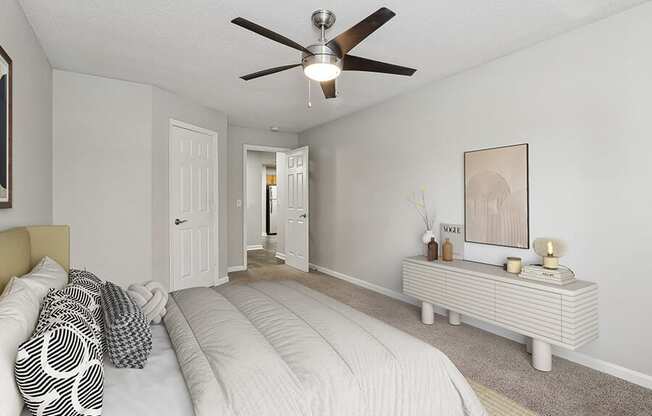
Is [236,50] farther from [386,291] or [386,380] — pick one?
[386,291]

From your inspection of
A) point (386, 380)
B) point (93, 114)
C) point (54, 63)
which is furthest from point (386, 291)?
point (54, 63)

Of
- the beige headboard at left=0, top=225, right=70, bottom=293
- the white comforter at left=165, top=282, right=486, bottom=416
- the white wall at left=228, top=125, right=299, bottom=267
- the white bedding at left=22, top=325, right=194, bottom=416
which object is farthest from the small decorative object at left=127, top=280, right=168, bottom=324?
the white wall at left=228, top=125, right=299, bottom=267

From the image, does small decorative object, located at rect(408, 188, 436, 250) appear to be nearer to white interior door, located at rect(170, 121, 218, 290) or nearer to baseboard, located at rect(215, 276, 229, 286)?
white interior door, located at rect(170, 121, 218, 290)

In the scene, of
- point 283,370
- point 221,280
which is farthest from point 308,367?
point 221,280

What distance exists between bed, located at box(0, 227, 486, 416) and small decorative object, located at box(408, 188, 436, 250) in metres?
1.94

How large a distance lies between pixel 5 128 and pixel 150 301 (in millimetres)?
1297

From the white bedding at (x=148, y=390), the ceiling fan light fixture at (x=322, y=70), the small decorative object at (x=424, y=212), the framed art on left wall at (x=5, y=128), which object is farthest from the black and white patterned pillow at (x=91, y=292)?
the small decorative object at (x=424, y=212)

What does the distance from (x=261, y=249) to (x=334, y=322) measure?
6.96 meters

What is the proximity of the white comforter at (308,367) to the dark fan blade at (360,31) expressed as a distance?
1.50m

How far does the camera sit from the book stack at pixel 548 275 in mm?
2408

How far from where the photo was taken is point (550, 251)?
2.54 m

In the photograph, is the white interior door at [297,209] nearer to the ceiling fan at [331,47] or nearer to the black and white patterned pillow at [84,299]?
the ceiling fan at [331,47]

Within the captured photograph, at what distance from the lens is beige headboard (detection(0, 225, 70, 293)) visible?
158 centimetres

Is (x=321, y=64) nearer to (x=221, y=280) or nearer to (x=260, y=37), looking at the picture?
(x=260, y=37)
